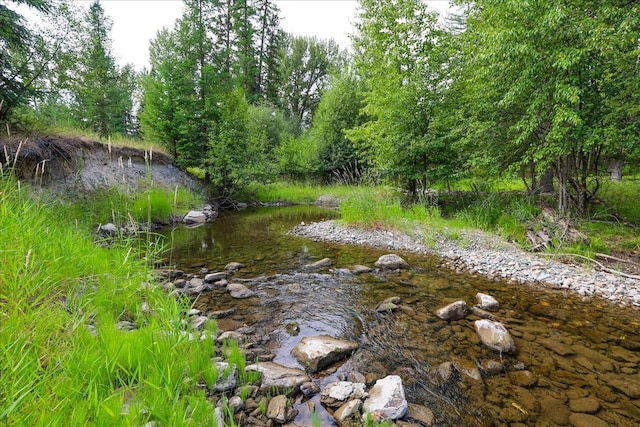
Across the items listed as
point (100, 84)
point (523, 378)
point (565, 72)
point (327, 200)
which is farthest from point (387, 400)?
point (100, 84)

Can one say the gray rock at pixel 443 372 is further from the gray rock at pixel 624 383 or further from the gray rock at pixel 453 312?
the gray rock at pixel 624 383

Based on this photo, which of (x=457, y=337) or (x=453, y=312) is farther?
(x=453, y=312)

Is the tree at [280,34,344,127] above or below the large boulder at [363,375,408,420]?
above

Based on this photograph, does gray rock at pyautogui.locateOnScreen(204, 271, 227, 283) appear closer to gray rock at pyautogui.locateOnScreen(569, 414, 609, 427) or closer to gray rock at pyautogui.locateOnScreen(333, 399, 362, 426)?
gray rock at pyautogui.locateOnScreen(333, 399, 362, 426)

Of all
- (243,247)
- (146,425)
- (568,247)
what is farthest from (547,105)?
(146,425)

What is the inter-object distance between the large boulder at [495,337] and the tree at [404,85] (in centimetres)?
622

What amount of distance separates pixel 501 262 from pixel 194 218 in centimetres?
945

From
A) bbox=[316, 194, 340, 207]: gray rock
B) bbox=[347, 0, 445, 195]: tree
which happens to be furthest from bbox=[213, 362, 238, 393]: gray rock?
bbox=[316, 194, 340, 207]: gray rock

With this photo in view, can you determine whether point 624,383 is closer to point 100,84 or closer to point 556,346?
point 556,346

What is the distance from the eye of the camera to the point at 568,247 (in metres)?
5.29

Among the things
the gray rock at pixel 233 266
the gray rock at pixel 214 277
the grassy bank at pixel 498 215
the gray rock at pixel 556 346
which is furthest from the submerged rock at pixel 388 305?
the grassy bank at pixel 498 215

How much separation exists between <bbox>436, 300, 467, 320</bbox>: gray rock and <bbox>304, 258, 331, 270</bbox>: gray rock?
7.73ft

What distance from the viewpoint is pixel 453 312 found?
11.1 ft

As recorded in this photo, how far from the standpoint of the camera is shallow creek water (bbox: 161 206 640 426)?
82.7 inches
